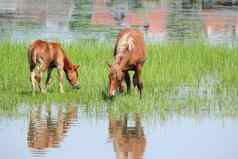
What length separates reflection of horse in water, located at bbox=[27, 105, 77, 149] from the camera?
13.7 meters

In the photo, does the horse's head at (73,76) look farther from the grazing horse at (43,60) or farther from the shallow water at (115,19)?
the shallow water at (115,19)

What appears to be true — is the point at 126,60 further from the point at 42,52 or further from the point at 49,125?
the point at 49,125

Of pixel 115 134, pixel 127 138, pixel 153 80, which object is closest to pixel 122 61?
pixel 153 80

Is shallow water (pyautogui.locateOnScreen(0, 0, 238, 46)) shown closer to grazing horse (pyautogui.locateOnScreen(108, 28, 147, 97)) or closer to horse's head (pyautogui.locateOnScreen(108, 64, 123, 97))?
grazing horse (pyautogui.locateOnScreen(108, 28, 147, 97))

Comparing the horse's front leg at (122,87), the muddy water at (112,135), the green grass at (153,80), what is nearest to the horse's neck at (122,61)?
the horse's front leg at (122,87)

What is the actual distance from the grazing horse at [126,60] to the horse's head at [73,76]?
3.58ft

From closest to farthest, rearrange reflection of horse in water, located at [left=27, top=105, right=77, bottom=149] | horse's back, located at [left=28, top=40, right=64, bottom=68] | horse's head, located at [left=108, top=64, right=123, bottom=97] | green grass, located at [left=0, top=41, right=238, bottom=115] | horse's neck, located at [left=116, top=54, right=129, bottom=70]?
reflection of horse in water, located at [left=27, top=105, right=77, bottom=149], horse's head, located at [left=108, top=64, right=123, bottom=97], green grass, located at [left=0, top=41, right=238, bottom=115], horse's neck, located at [left=116, top=54, right=129, bottom=70], horse's back, located at [left=28, top=40, right=64, bottom=68]

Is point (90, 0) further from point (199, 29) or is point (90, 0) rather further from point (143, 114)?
point (143, 114)

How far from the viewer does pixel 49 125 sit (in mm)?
15094

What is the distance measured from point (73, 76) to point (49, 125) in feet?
14.8

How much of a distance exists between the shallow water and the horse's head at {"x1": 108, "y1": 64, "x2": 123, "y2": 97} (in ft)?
43.5

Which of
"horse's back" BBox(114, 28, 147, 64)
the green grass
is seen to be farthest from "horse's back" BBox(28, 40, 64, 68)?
"horse's back" BBox(114, 28, 147, 64)

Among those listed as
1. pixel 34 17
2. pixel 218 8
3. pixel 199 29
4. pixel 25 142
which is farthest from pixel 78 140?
pixel 218 8

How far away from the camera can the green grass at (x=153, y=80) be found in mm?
17344
